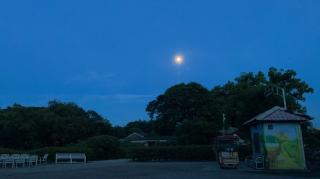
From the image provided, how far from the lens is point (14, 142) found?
52188mm

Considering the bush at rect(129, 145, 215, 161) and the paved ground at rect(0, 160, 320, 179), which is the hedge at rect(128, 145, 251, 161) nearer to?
the bush at rect(129, 145, 215, 161)

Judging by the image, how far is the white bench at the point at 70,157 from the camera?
3315 cm

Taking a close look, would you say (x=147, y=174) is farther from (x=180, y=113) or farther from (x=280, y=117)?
(x=180, y=113)

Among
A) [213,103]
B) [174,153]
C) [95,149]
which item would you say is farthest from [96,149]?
[213,103]

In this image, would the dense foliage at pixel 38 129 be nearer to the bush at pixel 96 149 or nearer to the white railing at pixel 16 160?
the bush at pixel 96 149

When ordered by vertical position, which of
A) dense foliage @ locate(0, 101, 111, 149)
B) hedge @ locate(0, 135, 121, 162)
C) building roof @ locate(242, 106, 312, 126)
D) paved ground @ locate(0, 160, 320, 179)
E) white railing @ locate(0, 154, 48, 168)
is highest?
dense foliage @ locate(0, 101, 111, 149)

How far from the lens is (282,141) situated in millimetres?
25203

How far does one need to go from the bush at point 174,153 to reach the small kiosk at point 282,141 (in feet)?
31.9

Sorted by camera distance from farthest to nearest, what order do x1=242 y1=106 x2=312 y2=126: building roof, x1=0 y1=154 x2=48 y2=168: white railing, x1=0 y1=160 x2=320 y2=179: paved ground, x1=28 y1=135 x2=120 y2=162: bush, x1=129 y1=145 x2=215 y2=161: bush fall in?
x1=28 y1=135 x2=120 y2=162: bush → x1=129 y1=145 x2=215 y2=161: bush → x1=0 y1=154 x2=48 y2=168: white railing → x1=242 y1=106 x2=312 y2=126: building roof → x1=0 y1=160 x2=320 y2=179: paved ground

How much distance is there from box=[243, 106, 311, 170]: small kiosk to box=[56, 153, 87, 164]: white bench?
15.8m

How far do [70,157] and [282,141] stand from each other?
1730 centimetres

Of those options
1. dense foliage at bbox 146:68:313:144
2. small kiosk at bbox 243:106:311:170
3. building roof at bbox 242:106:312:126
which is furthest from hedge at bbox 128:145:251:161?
building roof at bbox 242:106:312:126

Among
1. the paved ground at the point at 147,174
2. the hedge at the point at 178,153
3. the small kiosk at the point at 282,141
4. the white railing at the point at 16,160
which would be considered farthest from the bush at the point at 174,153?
the paved ground at the point at 147,174

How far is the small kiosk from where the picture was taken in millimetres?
25062
